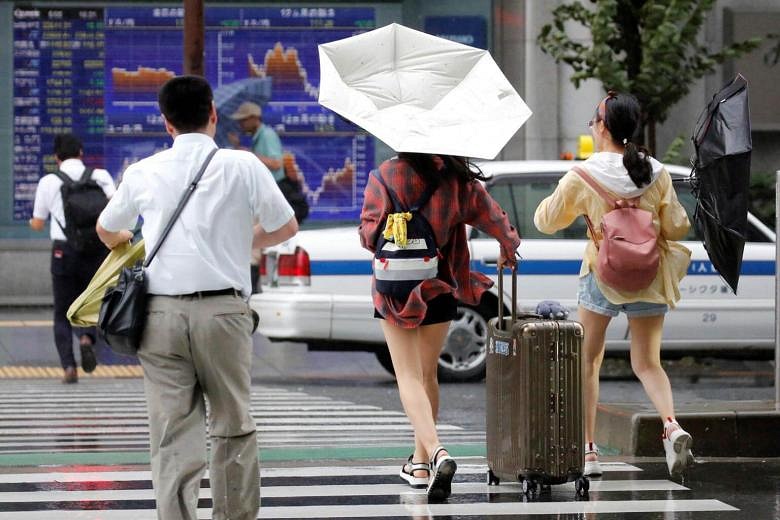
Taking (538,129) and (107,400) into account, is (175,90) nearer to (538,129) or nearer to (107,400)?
(107,400)

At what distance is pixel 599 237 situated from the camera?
716cm

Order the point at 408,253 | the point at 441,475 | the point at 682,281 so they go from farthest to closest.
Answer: the point at 682,281
the point at 408,253
the point at 441,475

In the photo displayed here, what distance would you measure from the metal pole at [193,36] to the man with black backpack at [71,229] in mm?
1127

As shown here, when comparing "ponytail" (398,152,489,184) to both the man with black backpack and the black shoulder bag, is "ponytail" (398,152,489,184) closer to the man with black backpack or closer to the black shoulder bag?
the black shoulder bag

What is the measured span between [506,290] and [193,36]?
130 inches

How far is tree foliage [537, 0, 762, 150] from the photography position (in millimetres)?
14352

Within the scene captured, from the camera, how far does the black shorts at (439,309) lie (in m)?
6.72

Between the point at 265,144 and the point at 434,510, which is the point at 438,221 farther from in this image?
the point at 265,144

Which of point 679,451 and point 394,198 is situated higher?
point 394,198

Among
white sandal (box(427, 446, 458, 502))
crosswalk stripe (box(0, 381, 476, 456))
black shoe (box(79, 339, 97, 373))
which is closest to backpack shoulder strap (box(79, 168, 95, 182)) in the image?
black shoe (box(79, 339, 97, 373))

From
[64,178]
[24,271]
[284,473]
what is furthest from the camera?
[24,271]

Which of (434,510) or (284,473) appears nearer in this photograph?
(434,510)

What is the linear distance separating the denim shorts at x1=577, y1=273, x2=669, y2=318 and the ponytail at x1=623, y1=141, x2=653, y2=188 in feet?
1.74

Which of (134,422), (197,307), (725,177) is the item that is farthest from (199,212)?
(134,422)
